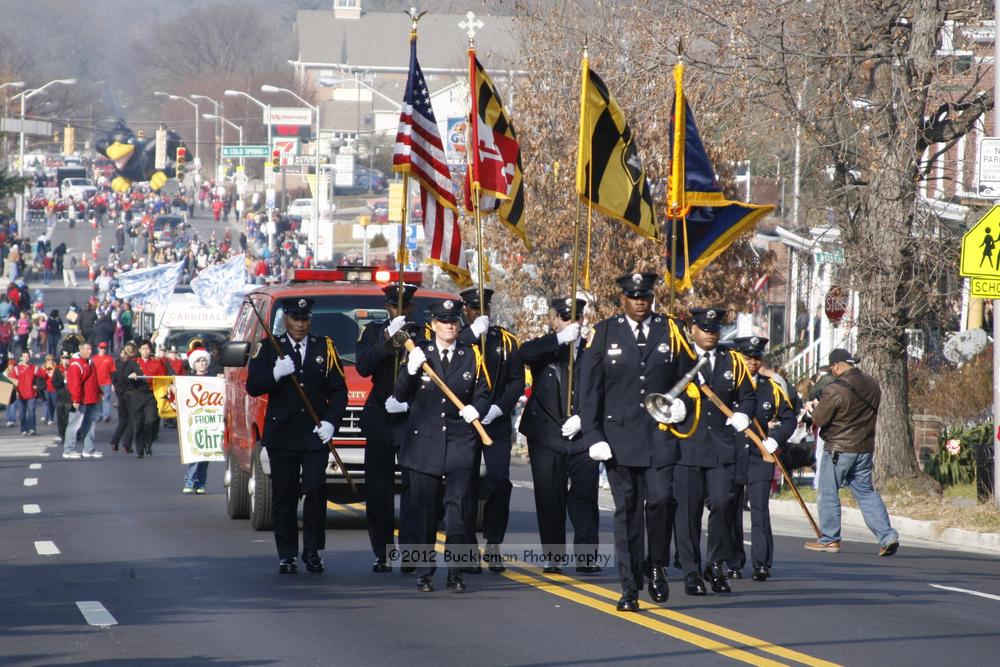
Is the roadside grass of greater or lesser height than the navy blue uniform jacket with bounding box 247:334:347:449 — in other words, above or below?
below

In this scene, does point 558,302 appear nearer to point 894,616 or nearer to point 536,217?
point 894,616

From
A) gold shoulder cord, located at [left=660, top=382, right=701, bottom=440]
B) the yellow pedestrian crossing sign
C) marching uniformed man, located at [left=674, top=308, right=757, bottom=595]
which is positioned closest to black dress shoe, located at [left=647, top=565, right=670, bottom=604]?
marching uniformed man, located at [left=674, top=308, right=757, bottom=595]

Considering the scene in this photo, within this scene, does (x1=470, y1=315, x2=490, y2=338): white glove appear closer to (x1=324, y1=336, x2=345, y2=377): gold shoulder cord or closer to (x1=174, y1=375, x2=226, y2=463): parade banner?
(x1=324, y1=336, x2=345, y2=377): gold shoulder cord

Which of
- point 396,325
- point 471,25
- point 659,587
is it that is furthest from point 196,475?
point 659,587

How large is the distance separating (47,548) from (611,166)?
18.4 feet

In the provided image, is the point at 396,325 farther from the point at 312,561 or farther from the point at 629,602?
the point at 629,602

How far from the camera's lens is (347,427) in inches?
592

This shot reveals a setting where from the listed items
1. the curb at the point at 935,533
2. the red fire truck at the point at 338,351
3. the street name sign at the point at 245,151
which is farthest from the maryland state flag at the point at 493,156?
the street name sign at the point at 245,151

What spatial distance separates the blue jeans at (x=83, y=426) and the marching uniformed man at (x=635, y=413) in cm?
1796

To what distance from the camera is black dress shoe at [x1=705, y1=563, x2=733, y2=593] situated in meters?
11.5

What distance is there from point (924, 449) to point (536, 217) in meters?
9.14

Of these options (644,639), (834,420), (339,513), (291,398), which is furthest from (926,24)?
(644,639)

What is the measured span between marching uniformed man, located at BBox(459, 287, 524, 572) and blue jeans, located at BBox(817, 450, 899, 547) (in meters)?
3.76

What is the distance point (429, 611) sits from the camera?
34.5ft
